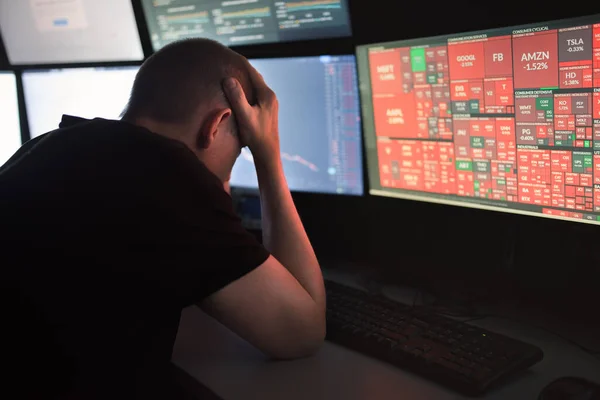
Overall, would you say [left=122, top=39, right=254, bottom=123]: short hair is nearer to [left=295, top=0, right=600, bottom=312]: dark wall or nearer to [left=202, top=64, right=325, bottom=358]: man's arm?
[left=202, top=64, right=325, bottom=358]: man's arm

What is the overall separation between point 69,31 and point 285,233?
139cm

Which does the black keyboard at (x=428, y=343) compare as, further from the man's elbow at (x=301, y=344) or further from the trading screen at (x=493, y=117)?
the trading screen at (x=493, y=117)

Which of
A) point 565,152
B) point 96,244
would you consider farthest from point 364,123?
point 96,244

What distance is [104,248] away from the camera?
906mm

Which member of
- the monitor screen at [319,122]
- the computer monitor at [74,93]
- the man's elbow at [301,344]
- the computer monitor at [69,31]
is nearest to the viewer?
the man's elbow at [301,344]

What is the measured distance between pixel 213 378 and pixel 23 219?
0.36m

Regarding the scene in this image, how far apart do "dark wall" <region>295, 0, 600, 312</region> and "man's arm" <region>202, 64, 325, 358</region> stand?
319 mm

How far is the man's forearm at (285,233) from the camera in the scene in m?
1.15

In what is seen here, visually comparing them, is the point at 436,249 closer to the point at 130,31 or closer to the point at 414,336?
the point at 414,336

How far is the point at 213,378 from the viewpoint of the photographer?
3.30ft

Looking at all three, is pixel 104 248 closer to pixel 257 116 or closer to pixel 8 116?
pixel 257 116

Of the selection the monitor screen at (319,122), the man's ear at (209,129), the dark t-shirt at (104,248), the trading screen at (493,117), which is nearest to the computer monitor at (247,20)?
the monitor screen at (319,122)

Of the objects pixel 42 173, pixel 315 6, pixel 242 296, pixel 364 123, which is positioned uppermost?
pixel 315 6

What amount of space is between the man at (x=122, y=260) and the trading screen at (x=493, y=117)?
0.46 meters
